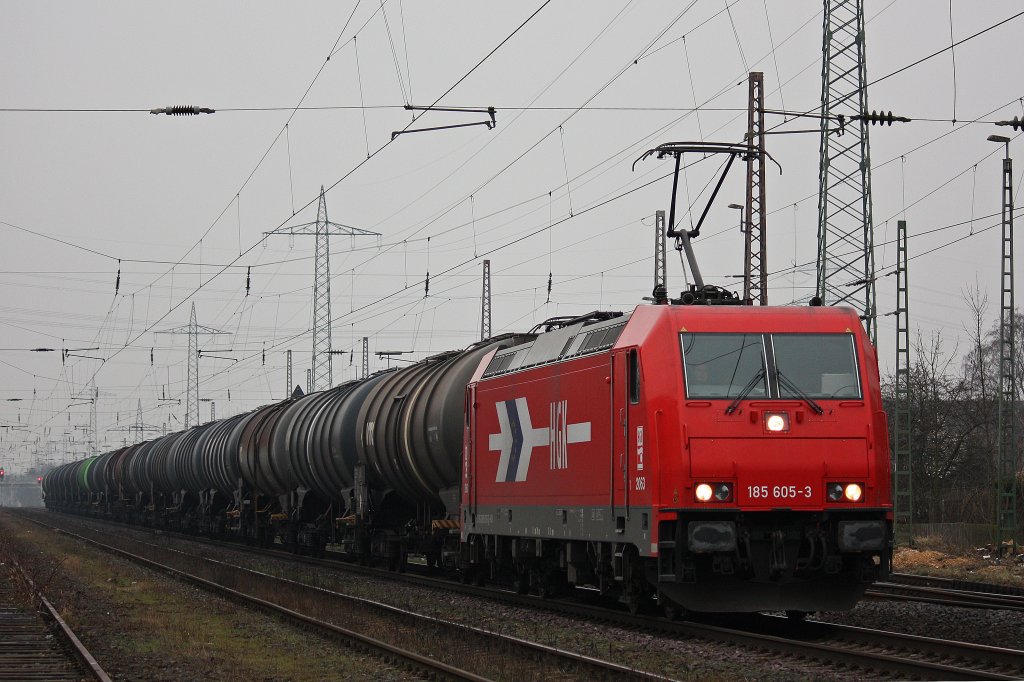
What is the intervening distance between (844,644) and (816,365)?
308cm

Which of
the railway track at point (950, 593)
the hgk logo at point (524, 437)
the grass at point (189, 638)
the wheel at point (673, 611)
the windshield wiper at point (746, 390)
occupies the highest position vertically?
the windshield wiper at point (746, 390)

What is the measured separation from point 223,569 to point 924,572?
14.5 m

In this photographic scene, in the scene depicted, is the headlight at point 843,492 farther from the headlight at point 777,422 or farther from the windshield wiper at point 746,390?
the windshield wiper at point 746,390

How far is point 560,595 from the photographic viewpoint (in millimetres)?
19891

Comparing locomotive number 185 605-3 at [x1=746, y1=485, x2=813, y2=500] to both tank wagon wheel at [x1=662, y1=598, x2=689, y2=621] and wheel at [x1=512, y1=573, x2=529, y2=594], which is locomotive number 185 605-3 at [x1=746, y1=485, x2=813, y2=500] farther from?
wheel at [x1=512, y1=573, x2=529, y2=594]

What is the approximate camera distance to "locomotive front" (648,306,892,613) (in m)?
14.0

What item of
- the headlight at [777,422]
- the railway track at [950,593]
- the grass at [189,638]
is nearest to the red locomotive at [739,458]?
the headlight at [777,422]

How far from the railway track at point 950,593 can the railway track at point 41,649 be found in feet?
36.2

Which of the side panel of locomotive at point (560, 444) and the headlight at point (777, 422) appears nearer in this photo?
the headlight at point (777, 422)

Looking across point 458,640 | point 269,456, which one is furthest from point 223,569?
point 458,640

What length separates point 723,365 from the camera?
577 inches

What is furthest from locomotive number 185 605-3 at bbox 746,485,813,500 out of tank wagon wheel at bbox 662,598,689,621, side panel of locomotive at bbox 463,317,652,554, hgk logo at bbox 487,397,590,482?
hgk logo at bbox 487,397,590,482

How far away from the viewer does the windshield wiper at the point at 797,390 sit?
14.5 m

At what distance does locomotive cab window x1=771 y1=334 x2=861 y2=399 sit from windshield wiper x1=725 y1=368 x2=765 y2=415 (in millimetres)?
207
